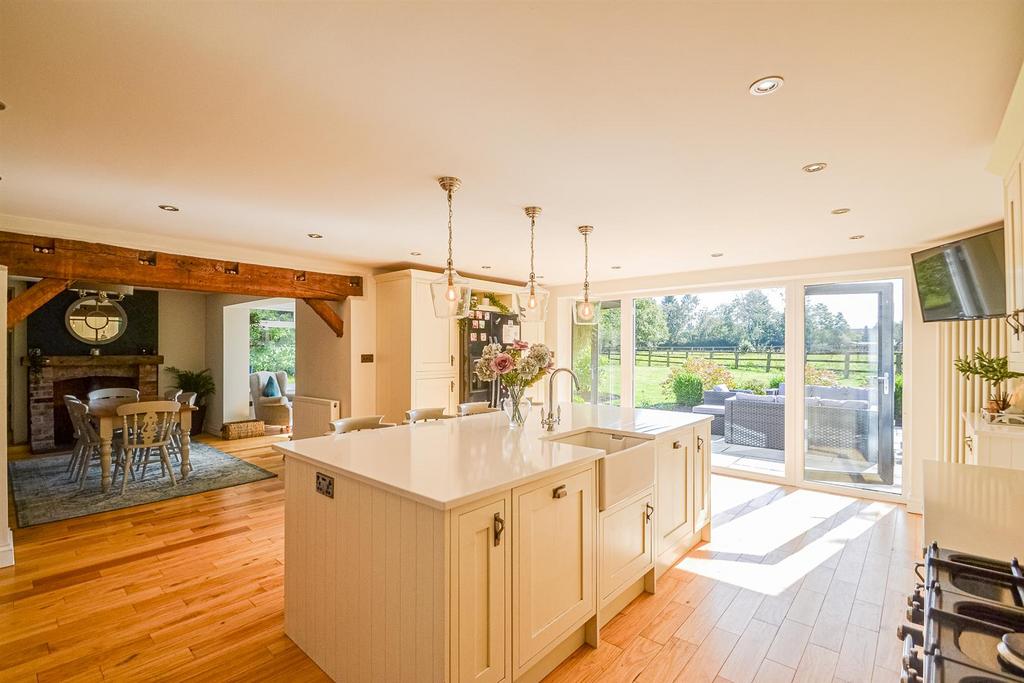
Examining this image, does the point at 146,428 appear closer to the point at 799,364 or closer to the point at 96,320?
the point at 96,320

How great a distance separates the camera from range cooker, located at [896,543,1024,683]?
0.75 m

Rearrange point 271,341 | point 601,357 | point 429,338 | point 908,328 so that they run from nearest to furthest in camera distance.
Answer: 1. point 908,328
2. point 429,338
3. point 601,357
4. point 271,341

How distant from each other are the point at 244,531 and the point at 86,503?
176 centimetres

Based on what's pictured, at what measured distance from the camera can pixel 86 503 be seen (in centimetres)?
398

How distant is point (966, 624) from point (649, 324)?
202 inches

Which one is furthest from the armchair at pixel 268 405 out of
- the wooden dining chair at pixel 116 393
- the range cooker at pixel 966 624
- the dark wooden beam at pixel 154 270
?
the range cooker at pixel 966 624

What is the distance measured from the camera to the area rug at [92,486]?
3.83 m

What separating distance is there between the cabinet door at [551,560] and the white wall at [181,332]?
7783 mm

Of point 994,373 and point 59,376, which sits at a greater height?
point 994,373

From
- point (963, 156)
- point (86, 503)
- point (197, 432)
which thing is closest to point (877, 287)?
point (963, 156)

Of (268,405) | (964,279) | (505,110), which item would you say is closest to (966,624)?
(505,110)

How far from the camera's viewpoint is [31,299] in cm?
328

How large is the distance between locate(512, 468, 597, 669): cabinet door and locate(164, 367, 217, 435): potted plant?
724cm

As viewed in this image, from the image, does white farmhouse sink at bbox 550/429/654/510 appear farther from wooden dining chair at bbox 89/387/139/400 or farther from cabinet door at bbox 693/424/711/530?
wooden dining chair at bbox 89/387/139/400
